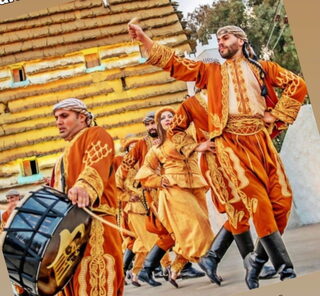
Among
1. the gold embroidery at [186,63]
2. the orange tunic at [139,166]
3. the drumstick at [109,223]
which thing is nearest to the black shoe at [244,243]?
the orange tunic at [139,166]

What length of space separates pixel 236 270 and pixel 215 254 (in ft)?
0.54

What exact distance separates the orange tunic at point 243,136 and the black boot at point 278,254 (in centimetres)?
5

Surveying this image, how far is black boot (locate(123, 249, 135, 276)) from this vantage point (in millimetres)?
4668

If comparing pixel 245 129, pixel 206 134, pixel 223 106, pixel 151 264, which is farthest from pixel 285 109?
pixel 151 264

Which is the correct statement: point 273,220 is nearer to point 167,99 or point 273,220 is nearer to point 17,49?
point 167,99

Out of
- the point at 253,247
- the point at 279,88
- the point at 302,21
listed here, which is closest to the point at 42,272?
the point at 253,247

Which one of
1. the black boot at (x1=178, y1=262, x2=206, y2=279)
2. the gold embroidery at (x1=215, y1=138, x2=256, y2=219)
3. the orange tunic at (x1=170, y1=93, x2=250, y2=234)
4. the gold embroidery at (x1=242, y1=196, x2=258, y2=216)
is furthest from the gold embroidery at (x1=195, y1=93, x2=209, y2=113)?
the black boot at (x1=178, y1=262, x2=206, y2=279)

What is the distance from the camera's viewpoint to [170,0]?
16.0 feet

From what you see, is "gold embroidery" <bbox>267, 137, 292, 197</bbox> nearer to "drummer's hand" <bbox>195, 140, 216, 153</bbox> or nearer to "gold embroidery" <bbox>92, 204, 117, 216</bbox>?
"drummer's hand" <bbox>195, 140, 216, 153</bbox>

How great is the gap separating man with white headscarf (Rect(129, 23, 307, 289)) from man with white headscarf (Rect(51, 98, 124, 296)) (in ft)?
1.77

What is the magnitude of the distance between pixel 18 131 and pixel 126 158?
0.70 metres

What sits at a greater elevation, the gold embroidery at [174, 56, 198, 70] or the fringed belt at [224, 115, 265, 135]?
the gold embroidery at [174, 56, 198, 70]

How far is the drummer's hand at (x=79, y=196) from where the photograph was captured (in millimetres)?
4375

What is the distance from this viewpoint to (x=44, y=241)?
4.21 metres
